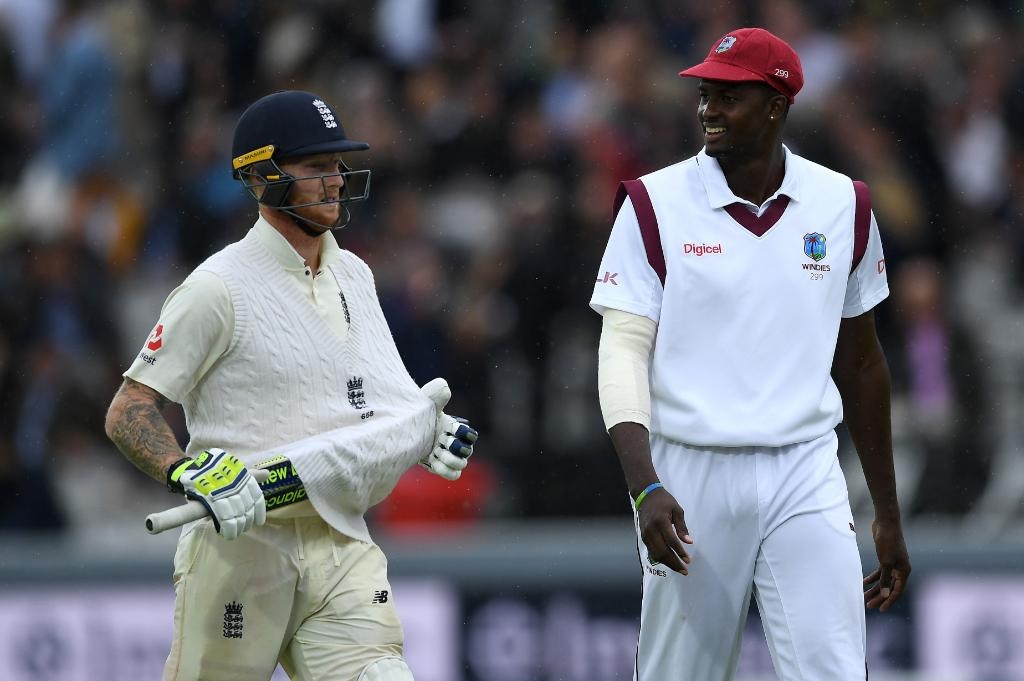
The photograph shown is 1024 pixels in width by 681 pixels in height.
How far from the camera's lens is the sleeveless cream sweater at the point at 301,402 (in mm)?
5414

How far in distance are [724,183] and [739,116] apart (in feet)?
0.71

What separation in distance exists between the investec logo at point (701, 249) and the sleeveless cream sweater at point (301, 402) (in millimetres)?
997

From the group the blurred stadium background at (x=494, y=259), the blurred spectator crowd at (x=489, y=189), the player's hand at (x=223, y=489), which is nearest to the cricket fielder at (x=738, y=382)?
the player's hand at (x=223, y=489)

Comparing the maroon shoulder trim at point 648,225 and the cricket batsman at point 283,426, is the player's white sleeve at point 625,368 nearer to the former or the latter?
the maroon shoulder trim at point 648,225

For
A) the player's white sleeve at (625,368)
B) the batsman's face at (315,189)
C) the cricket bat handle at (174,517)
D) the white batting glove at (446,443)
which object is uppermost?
the batsman's face at (315,189)

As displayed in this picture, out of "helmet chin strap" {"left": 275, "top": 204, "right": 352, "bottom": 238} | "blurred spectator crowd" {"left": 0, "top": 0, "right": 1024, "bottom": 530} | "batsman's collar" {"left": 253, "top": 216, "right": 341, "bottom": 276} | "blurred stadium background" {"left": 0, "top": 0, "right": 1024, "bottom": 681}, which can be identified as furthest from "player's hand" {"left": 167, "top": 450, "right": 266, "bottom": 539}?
"blurred spectator crowd" {"left": 0, "top": 0, "right": 1024, "bottom": 530}

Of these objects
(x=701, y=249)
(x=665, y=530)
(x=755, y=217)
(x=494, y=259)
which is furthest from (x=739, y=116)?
(x=494, y=259)

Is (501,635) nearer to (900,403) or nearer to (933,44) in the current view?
(900,403)

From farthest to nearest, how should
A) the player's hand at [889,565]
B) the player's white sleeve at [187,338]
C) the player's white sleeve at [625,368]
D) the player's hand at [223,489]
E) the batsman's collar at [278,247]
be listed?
1. the player's hand at [889,565]
2. the batsman's collar at [278,247]
3. the player's white sleeve at [625,368]
4. the player's white sleeve at [187,338]
5. the player's hand at [223,489]

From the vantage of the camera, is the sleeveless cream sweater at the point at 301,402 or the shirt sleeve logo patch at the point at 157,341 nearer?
the shirt sleeve logo patch at the point at 157,341

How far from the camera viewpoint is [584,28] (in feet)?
42.2

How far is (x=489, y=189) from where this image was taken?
11930 mm

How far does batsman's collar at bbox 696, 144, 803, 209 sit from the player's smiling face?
70mm

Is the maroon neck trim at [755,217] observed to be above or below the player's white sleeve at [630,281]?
above
